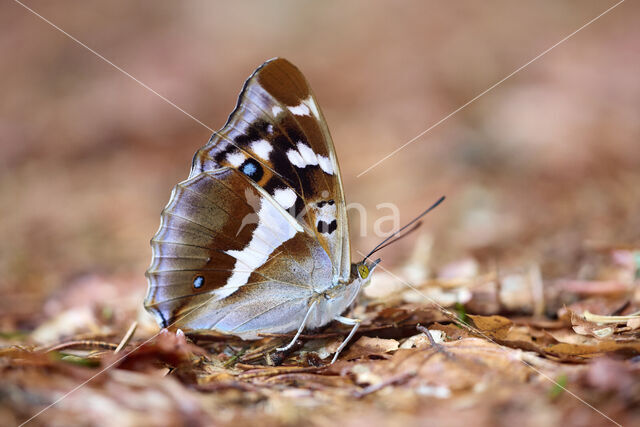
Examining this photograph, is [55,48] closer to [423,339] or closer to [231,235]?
[231,235]

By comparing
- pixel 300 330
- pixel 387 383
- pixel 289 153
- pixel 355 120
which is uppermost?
pixel 355 120

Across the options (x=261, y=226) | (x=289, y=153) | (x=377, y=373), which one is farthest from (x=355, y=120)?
(x=377, y=373)

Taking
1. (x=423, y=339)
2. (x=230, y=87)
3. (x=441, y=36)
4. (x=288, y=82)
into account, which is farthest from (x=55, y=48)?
(x=423, y=339)

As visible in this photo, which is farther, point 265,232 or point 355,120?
point 355,120

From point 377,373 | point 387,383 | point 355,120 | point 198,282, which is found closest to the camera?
point 387,383

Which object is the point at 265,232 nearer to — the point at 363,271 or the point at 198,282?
the point at 198,282

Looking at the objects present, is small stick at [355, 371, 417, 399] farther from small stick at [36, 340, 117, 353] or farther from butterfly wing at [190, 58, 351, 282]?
small stick at [36, 340, 117, 353]

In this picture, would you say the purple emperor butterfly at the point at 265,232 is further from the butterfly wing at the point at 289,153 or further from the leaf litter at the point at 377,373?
the leaf litter at the point at 377,373
